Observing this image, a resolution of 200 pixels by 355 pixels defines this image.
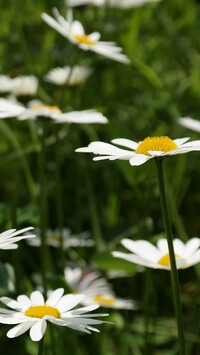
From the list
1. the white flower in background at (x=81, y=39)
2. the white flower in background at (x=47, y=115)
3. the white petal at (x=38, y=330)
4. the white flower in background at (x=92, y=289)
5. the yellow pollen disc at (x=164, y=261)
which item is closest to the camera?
the white petal at (x=38, y=330)

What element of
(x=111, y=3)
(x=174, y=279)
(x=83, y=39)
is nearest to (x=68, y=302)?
(x=174, y=279)

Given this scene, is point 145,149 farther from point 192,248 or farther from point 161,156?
point 192,248

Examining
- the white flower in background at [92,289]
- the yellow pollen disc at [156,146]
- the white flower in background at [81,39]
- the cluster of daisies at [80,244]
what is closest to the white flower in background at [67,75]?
the cluster of daisies at [80,244]

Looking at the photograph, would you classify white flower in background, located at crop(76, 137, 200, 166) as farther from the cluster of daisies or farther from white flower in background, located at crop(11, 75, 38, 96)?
white flower in background, located at crop(11, 75, 38, 96)

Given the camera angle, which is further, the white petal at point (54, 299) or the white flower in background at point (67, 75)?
the white flower in background at point (67, 75)

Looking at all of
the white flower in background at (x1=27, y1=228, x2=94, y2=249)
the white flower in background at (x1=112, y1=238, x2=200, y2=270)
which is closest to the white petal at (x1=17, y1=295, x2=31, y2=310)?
the white flower in background at (x1=112, y1=238, x2=200, y2=270)

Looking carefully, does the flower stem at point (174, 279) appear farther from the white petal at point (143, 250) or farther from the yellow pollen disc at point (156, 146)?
the white petal at point (143, 250)

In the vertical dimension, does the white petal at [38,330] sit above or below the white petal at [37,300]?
below

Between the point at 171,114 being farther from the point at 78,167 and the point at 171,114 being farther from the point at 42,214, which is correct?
the point at 42,214
